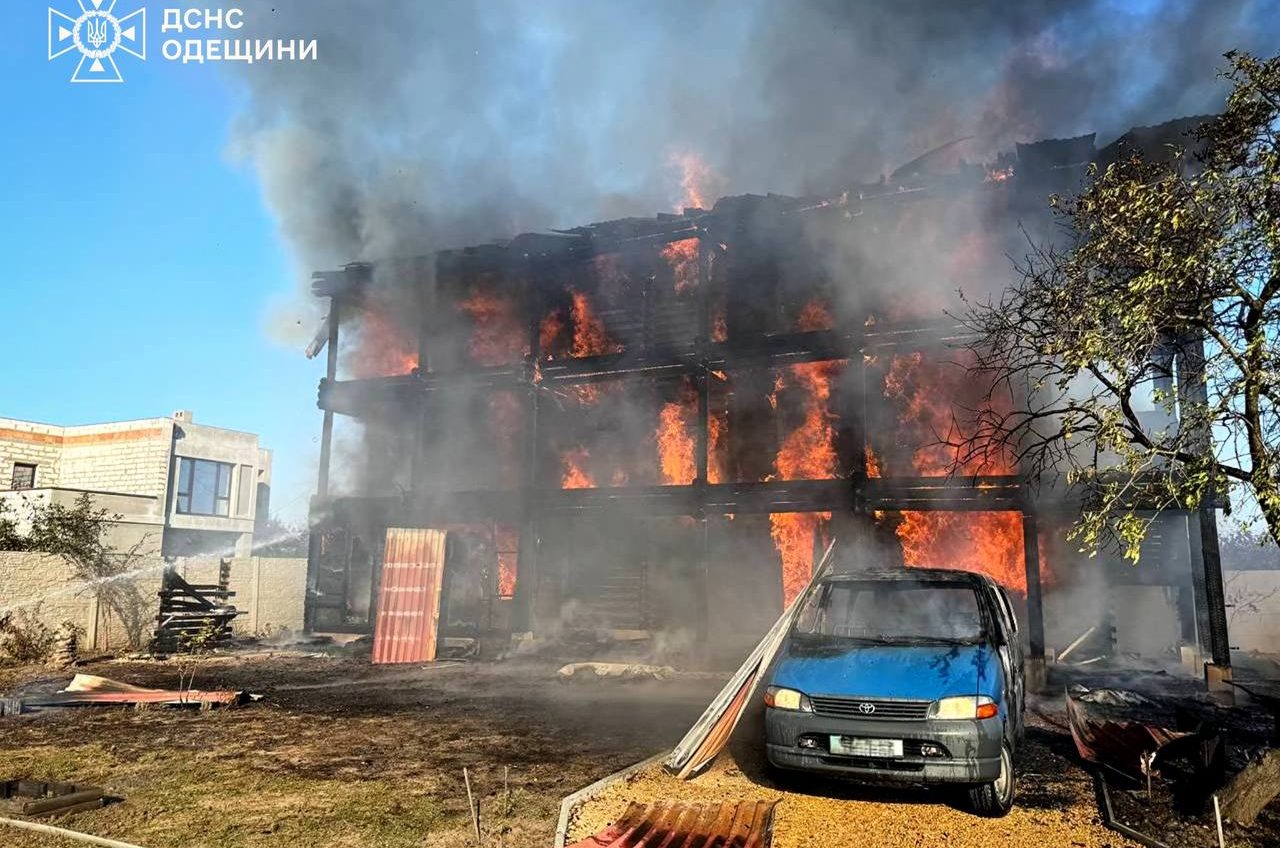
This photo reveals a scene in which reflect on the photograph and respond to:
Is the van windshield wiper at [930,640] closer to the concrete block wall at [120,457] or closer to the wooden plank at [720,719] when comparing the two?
the wooden plank at [720,719]

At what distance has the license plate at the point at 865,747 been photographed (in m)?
5.70

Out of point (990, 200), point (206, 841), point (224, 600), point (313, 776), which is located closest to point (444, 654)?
point (224, 600)

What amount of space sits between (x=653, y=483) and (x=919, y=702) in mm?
15057

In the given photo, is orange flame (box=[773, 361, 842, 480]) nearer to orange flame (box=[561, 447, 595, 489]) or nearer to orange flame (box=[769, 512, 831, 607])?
orange flame (box=[769, 512, 831, 607])

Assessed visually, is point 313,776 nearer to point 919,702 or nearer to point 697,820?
point 697,820

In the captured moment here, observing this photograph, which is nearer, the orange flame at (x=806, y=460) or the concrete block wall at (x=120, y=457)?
the orange flame at (x=806, y=460)

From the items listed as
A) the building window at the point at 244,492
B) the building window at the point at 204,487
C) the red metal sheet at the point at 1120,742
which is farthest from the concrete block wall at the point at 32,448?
the red metal sheet at the point at 1120,742

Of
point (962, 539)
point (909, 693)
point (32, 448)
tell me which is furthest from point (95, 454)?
point (909, 693)

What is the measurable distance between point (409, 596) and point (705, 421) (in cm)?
773

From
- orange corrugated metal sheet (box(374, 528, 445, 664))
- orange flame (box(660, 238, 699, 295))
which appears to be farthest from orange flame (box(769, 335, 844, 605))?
orange corrugated metal sheet (box(374, 528, 445, 664))

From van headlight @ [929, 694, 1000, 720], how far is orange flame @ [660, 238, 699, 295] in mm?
15611

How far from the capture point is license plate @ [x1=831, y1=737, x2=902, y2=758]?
224 inches

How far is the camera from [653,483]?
2067cm

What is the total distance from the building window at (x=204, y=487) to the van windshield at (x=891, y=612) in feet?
114
